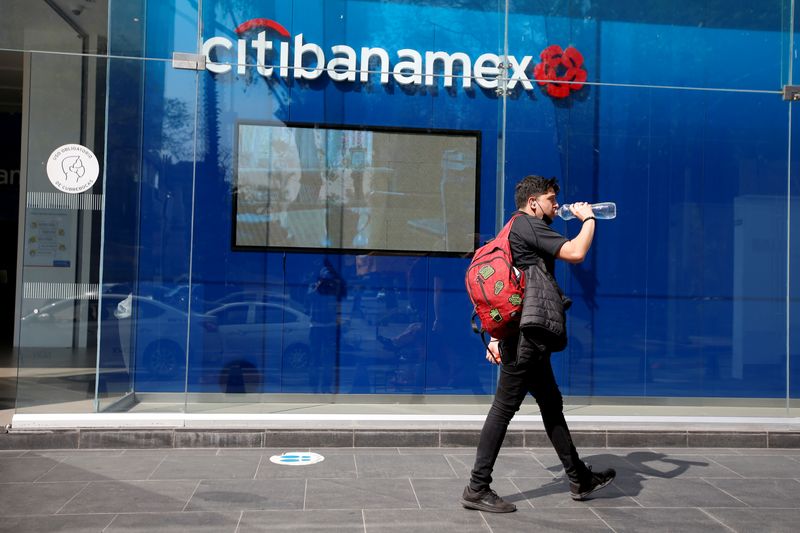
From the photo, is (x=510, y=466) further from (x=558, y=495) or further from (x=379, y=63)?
(x=379, y=63)

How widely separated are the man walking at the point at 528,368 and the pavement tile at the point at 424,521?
0.50ft

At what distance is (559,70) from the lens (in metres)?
7.48

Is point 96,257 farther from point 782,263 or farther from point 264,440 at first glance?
point 782,263

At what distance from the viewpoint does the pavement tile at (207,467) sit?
5.30 meters

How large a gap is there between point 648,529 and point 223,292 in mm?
4423

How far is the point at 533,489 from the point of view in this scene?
5.09 metres

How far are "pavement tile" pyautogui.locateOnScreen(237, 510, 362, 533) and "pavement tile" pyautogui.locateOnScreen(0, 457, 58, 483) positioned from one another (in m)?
1.78

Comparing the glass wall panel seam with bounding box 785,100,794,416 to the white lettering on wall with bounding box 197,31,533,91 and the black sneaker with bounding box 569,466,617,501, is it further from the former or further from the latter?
the black sneaker with bounding box 569,466,617,501

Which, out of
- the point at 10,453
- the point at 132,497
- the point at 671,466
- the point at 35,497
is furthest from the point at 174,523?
the point at 671,466

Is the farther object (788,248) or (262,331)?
(788,248)

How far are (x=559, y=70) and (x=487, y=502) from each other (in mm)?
4548


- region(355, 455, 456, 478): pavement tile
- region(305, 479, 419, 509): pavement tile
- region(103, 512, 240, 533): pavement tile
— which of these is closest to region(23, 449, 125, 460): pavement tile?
region(103, 512, 240, 533): pavement tile

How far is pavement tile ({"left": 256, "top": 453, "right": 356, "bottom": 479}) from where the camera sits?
17.6 ft

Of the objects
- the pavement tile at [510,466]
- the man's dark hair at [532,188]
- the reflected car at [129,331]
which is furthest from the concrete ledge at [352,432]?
the man's dark hair at [532,188]
